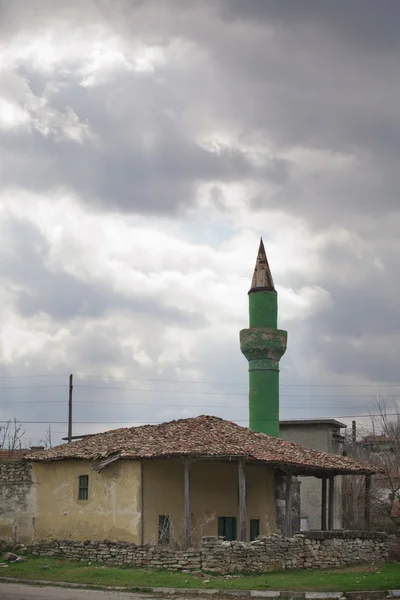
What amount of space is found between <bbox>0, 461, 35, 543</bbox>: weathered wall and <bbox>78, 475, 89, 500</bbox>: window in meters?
2.19

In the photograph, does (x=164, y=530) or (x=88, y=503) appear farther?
(x=88, y=503)

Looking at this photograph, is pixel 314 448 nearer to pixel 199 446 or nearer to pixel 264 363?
pixel 264 363

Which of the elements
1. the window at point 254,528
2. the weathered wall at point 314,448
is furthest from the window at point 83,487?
the weathered wall at point 314,448

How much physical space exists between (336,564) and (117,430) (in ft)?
30.3

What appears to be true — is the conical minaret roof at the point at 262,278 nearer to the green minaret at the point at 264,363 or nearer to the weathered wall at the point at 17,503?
the green minaret at the point at 264,363

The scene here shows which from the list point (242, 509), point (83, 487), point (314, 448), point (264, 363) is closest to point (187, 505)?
point (242, 509)

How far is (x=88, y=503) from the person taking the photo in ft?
94.9

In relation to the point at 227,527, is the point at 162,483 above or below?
above

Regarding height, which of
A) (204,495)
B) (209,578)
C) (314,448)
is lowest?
(209,578)

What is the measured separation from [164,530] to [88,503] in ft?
8.88

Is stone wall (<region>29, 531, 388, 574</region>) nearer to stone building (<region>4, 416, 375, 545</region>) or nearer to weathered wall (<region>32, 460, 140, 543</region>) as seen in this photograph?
weathered wall (<region>32, 460, 140, 543</region>)

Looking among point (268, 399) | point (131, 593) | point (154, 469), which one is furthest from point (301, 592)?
point (268, 399)

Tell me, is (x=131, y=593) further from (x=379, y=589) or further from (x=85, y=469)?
(x=85, y=469)

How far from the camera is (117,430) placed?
1281 inches
